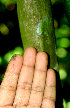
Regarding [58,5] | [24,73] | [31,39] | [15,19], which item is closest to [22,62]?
[24,73]

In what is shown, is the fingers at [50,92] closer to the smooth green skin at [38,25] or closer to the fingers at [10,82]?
the smooth green skin at [38,25]

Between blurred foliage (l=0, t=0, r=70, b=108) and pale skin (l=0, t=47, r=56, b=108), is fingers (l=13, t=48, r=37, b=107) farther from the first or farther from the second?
blurred foliage (l=0, t=0, r=70, b=108)

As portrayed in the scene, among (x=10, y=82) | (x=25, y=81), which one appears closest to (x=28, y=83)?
(x=25, y=81)

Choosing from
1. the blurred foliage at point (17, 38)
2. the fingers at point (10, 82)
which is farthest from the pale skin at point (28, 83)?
the blurred foliage at point (17, 38)

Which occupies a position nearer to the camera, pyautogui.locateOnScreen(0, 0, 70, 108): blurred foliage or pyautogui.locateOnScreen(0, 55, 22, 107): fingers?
pyautogui.locateOnScreen(0, 55, 22, 107): fingers

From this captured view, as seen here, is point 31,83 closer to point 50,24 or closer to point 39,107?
point 39,107

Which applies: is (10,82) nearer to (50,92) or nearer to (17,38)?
(50,92)

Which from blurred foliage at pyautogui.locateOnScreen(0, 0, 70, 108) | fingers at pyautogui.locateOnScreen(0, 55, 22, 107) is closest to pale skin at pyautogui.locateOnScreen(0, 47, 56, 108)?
fingers at pyautogui.locateOnScreen(0, 55, 22, 107)
